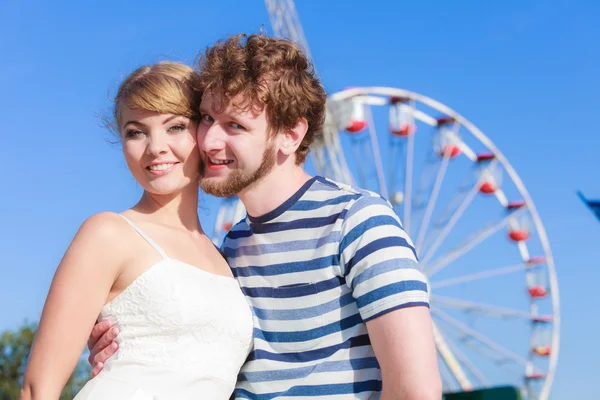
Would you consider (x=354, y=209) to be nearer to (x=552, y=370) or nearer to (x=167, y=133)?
(x=167, y=133)

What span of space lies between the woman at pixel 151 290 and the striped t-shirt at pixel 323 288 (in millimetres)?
125

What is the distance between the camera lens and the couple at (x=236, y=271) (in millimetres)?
3189

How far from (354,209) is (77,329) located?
1.16 meters

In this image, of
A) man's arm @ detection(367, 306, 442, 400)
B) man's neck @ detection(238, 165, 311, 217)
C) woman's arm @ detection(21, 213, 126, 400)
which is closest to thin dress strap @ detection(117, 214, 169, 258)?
woman's arm @ detection(21, 213, 126, 400)

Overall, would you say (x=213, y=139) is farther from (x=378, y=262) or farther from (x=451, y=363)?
(x=451, y=363)

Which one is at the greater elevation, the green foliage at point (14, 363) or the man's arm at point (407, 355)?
the man's arm at point (407, 355)

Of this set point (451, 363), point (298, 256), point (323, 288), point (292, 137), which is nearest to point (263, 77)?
point (292, 137)

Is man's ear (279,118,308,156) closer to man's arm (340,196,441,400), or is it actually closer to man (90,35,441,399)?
man (90,35,441,399)

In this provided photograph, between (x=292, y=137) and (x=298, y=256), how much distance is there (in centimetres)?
62

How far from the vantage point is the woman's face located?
3611 millimetres

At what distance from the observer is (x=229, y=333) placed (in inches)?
136

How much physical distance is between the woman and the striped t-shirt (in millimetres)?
125

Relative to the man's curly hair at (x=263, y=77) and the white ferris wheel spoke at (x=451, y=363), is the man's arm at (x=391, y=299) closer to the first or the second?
the man's curly hair at (x=263, y=77)

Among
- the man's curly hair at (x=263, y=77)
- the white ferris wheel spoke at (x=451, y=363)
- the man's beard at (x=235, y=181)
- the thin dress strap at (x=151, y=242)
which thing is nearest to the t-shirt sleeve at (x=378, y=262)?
the man's beard at (x=235, y=181)
